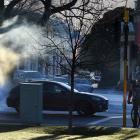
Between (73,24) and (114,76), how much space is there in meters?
44.3

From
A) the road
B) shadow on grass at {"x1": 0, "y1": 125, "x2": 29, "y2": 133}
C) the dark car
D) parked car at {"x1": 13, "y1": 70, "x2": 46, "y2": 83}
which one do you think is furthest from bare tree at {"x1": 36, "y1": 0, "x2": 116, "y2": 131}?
parked car at {"x1": 13, "y1": 70, "x2": 46, "y2": 83}

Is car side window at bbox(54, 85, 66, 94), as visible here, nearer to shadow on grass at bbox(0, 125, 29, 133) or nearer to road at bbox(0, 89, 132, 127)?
road at bbox(0, 89, 132, 127)

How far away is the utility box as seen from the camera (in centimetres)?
1714

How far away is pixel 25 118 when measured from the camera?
17.2 metres

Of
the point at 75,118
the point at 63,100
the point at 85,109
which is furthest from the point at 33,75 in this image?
the point at 75,118

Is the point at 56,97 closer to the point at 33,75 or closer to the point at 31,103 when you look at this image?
the point at 31,103

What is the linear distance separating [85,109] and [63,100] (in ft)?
3.20

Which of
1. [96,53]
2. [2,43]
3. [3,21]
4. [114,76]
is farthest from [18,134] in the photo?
[114,76]

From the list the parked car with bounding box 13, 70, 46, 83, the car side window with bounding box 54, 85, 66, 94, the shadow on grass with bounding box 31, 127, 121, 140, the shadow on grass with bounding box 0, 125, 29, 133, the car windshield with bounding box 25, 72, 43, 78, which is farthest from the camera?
the car windshield with bounding box 25, 72, 43, 78

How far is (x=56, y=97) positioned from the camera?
923 inches

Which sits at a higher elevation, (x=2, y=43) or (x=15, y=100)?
(x=2, y=43)

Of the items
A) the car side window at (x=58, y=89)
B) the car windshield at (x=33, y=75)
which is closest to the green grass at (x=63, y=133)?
the car side window at (x=58, y=89)

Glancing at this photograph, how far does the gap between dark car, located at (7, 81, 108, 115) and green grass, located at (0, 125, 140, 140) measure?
23.8 feet

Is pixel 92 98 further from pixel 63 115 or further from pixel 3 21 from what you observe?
pixel 3 21
